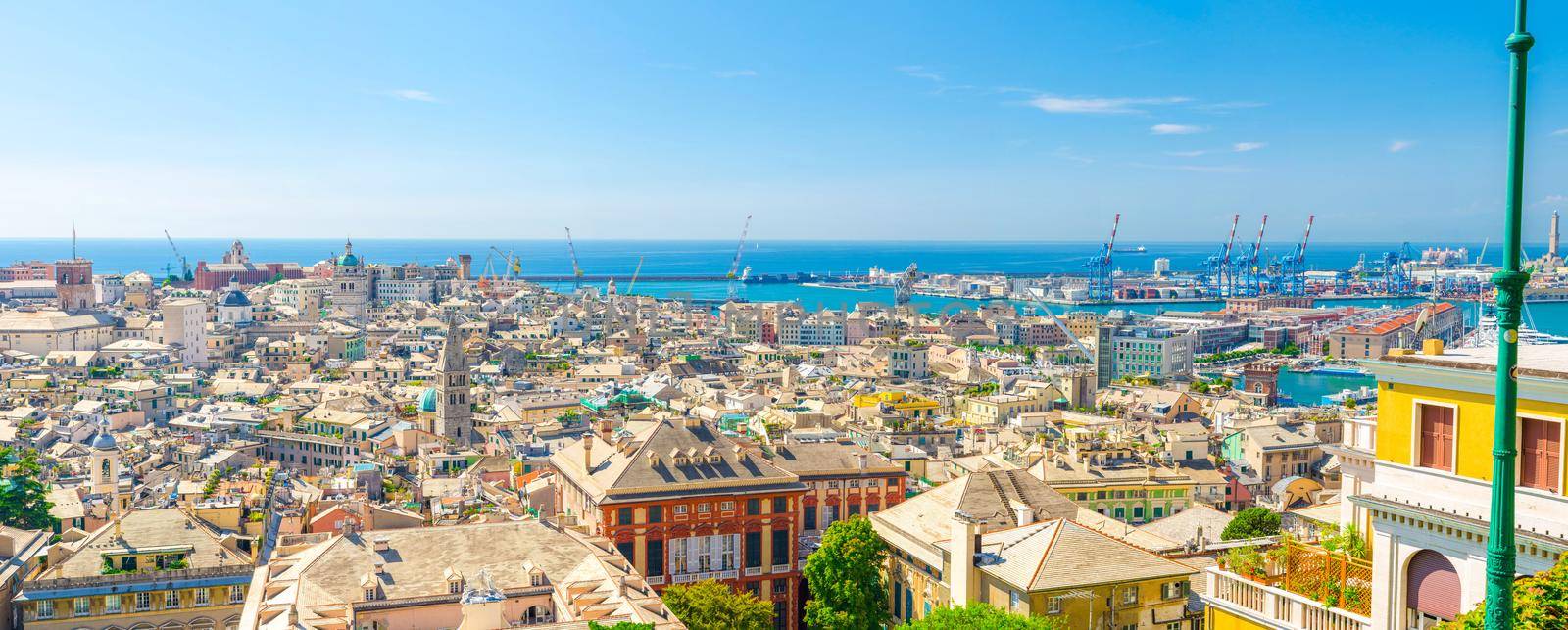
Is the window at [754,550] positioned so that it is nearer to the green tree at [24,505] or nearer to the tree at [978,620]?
the tree at [978,620]

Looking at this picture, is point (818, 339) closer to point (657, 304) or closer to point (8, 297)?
point (657, 304)

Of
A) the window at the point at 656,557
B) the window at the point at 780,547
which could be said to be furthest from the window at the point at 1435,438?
the window at the point at 780,547

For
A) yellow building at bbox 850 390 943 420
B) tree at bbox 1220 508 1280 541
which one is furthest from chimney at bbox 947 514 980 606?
yellow building at bbox 850 390 943 420

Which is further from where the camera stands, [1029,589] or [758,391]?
[758,391]

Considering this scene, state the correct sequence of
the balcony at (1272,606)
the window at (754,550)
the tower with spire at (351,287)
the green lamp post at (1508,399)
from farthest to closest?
the tower with spire at (351,287), the window at (754,550), the balcony at (1272,606), the green lamp post at (1508,399)

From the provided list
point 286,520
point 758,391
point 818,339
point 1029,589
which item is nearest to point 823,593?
point 1029,589
